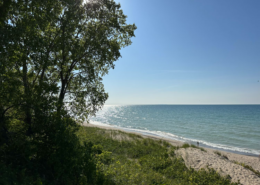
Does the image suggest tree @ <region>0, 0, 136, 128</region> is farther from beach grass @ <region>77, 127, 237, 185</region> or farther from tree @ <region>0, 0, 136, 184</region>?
beach grass @ <region>77, 127, 237, 185</region>

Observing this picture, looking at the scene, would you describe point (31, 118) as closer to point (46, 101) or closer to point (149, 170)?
point (46, 101)

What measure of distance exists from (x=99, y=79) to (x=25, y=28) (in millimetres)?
6208

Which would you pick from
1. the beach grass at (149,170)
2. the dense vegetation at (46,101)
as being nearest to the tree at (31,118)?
the dense vegetation at (46,101)

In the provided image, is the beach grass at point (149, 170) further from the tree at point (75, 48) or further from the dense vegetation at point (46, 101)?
the tree at point (75, 48)

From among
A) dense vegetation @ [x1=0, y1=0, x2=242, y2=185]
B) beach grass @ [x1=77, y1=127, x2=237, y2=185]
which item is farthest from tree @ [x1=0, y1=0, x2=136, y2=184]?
beach grass @ [x1=77, y1=127, x2=237, y2=185]

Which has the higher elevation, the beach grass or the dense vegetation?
the dense vegetation

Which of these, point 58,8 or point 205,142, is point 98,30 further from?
point 205,142

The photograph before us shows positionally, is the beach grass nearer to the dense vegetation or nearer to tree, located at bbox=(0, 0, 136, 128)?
the dense vegetation

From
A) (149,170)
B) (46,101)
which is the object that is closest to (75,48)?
(46,101)

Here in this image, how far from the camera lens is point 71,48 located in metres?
10.3

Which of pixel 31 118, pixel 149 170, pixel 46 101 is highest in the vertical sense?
pixel 46 101

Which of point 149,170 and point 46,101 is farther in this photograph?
point 149,170

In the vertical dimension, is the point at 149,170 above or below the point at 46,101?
below

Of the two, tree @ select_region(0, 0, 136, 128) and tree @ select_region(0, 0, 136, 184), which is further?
tree @ select_region(0, 0, 136, 128)
